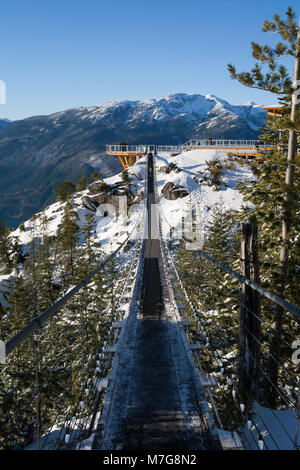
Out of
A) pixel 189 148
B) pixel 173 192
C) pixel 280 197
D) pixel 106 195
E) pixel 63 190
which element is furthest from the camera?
pixel 189 148

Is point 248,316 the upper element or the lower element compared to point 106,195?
lower

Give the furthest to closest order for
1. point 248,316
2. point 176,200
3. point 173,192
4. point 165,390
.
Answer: point 173,192
point 176,200
point 248,316
point 165,390

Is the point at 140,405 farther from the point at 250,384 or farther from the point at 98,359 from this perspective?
the point at 250,384

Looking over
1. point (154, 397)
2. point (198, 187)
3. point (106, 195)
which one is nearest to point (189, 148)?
point (198, 187)

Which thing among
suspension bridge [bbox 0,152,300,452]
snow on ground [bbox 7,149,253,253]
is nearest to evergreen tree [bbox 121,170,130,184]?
snow on ground [bbox 7,149,253,253]

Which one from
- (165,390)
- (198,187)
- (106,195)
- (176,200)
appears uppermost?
(198,187)

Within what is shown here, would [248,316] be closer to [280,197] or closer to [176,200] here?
[280,197]
